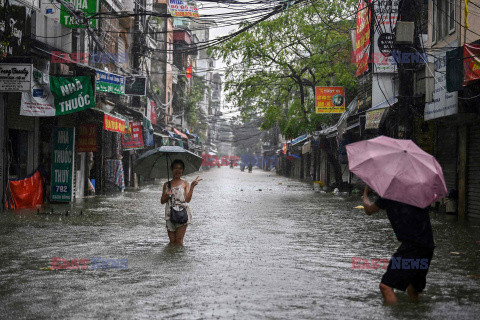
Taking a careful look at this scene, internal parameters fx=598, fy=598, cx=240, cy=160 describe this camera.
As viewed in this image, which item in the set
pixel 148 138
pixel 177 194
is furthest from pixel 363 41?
pixel 148 138

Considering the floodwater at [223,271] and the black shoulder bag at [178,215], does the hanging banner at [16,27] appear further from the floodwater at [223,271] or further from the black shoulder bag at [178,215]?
the black shoulder bag at [178,215]

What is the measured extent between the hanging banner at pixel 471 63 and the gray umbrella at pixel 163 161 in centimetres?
631

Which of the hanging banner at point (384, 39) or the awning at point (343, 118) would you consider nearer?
the hanging banner at point (384, 39)

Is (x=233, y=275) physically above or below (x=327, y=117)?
below

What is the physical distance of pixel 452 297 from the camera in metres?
6.75

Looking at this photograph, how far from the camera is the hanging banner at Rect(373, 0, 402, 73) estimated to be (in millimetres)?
17391

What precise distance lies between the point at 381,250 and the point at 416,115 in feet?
32.8

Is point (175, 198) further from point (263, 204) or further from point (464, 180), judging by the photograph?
point (263, 204)

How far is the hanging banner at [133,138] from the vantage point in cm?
2898

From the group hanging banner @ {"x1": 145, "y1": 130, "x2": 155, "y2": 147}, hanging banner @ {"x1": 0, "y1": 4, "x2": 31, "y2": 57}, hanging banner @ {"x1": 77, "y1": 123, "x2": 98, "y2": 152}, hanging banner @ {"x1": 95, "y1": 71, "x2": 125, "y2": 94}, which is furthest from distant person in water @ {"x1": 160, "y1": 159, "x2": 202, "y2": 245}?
hanging banner @ {"x1": 145, "y1": 130, "x2": 155, "y2": 147}

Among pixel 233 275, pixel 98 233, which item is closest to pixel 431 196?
pixel 233 275

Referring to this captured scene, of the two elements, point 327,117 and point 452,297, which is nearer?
point 452,297

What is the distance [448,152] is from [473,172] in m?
2.16

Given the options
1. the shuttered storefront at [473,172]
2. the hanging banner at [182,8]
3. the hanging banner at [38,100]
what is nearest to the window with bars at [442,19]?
the shuttered storefront at [473,172]
